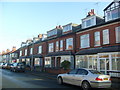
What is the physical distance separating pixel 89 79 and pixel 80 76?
914 millimetres

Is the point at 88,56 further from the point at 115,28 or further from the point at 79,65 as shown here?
the point at 115,28

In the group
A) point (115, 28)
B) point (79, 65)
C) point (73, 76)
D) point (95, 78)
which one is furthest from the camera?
→ point (79, 65)

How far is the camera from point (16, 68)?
26266mm

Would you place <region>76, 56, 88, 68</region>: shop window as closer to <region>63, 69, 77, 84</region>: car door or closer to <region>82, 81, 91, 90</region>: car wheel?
<region>63, 69, 77, 84</region>: car door

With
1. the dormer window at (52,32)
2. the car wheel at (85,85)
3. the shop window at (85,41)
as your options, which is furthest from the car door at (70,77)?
the dormer window at (52,32)

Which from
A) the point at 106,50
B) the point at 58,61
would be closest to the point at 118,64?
the point at 106,50

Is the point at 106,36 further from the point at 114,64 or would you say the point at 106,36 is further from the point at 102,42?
the point at 114,64

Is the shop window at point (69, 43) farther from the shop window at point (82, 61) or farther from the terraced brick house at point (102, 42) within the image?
the shop window at point (82, 61)

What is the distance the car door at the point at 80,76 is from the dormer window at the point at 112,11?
1049 centimetres

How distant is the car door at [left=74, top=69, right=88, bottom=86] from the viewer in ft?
33.0

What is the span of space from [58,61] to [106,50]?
13.2 metres

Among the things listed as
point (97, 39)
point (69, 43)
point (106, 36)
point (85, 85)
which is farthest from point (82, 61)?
point (85, 85)

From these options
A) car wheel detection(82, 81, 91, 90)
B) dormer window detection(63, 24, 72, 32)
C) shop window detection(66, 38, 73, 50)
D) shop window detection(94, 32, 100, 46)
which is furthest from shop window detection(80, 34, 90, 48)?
car wheel detection(82, 81, 91, 90)

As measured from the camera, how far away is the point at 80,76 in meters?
10.2
